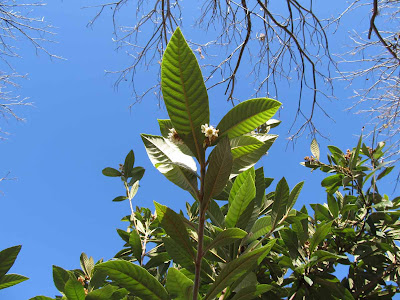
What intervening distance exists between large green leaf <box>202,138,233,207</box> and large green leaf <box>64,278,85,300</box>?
44cm

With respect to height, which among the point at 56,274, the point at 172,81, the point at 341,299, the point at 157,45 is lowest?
the point at 341,299

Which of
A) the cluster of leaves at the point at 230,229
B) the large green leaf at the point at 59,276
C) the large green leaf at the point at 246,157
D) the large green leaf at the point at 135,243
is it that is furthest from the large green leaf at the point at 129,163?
the large green leaf at the point at 246,157

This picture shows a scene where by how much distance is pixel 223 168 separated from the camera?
2.08ft

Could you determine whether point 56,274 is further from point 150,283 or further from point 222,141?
point 222,141

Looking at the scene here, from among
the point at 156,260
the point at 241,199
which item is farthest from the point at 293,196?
the point at 156,260

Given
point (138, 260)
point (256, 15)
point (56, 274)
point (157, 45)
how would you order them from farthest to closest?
point (157, 45) < point (256, 15) < point (138, 260) < point (56, 274)

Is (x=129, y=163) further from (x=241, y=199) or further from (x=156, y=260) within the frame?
(x=241, y=199)

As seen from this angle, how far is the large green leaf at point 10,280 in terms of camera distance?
2.90 ft

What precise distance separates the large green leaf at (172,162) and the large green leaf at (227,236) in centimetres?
10

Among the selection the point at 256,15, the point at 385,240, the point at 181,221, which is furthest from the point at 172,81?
the point at 256,15

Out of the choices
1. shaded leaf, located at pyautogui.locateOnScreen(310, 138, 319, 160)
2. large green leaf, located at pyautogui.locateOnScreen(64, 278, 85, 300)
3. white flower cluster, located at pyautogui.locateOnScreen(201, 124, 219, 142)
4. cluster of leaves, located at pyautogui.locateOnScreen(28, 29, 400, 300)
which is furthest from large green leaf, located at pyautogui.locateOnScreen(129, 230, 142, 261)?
shaded leaf, located at pyautogui.locateOnScreen(310, 138, 319, 160)

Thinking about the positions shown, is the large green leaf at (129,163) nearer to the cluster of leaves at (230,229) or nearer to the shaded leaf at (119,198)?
the shaded leaf at (119,198)

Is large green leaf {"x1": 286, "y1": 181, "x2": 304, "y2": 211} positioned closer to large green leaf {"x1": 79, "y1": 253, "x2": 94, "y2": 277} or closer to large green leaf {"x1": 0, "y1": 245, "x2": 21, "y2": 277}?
large green leaf {"x1": 0, "y1": 245, "x2": 21, "y2": 277}

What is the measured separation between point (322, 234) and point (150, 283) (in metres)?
0.63
